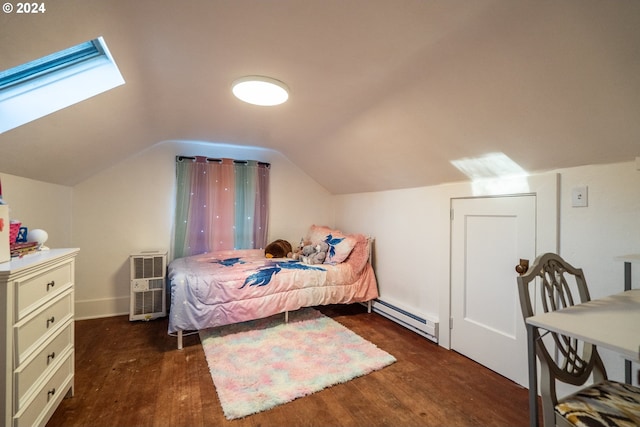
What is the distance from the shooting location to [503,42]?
1.24m

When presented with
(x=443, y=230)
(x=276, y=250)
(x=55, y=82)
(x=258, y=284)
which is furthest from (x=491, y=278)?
(x=55, y=82)

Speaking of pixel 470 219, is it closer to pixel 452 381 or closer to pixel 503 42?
pixel 452 381

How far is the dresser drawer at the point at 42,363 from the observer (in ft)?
4.02

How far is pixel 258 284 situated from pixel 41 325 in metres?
1.51

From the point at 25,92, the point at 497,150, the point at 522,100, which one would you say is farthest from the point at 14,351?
the point at 497,150

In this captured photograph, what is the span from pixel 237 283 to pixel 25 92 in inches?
75.8

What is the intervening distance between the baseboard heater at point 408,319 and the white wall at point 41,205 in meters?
3.41

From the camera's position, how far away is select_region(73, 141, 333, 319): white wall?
3113 mm

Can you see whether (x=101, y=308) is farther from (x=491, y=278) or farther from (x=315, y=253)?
(x=491, y=278)

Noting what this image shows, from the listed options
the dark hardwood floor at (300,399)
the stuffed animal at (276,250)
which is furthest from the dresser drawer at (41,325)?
the stuffed animal at (276,250)

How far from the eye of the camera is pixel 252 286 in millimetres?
2637

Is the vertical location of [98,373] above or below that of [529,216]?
below

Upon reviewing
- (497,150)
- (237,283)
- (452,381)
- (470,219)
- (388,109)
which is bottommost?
(452,381)

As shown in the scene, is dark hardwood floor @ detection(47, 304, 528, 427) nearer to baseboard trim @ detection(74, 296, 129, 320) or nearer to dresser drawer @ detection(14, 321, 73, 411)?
dresser drawer @ detection(14, 321, 73, 411)
